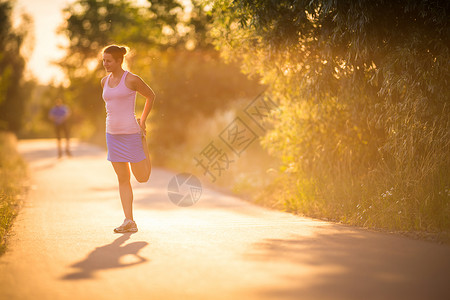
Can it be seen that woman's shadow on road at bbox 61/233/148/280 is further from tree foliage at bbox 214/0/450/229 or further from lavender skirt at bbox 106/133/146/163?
tree foliage at bbox 214/0/450/229

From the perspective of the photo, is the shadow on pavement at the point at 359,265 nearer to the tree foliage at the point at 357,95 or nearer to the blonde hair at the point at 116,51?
the tree foliage at the point at 357,95

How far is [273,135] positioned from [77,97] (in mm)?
33231

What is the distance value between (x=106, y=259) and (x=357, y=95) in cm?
467

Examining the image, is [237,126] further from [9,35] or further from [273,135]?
[9,35]

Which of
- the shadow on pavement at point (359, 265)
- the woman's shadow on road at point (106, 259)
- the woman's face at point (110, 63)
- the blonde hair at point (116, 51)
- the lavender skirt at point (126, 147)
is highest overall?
the blonde hair at point (116, 51)

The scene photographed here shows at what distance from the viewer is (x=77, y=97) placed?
1644 inches

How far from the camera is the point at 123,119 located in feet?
22.8

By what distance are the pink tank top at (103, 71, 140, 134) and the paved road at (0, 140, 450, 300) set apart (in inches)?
50.2

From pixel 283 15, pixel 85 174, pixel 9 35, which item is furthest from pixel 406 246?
pixel 9 35

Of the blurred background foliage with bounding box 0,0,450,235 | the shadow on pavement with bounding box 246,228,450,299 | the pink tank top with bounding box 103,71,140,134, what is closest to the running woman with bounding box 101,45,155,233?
the pink tank top with bounding box 103,71,140,134

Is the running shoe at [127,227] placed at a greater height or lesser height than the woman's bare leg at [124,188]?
lesser

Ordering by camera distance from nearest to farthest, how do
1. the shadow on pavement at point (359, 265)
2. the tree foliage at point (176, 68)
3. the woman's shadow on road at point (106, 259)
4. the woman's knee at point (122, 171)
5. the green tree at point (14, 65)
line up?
1. the shadow on pavement at point (359, 265)
2. the woman's shadow on road at point (106, 259)
3. the woman's knee at point (122, 171)
4. the tree foliage at point (176, 68)
5. the green tree at point (14, 65)

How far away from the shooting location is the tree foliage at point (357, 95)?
7223 millimetres

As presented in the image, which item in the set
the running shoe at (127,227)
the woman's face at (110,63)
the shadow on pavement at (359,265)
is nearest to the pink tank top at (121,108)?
the woman's face at (110,63)
